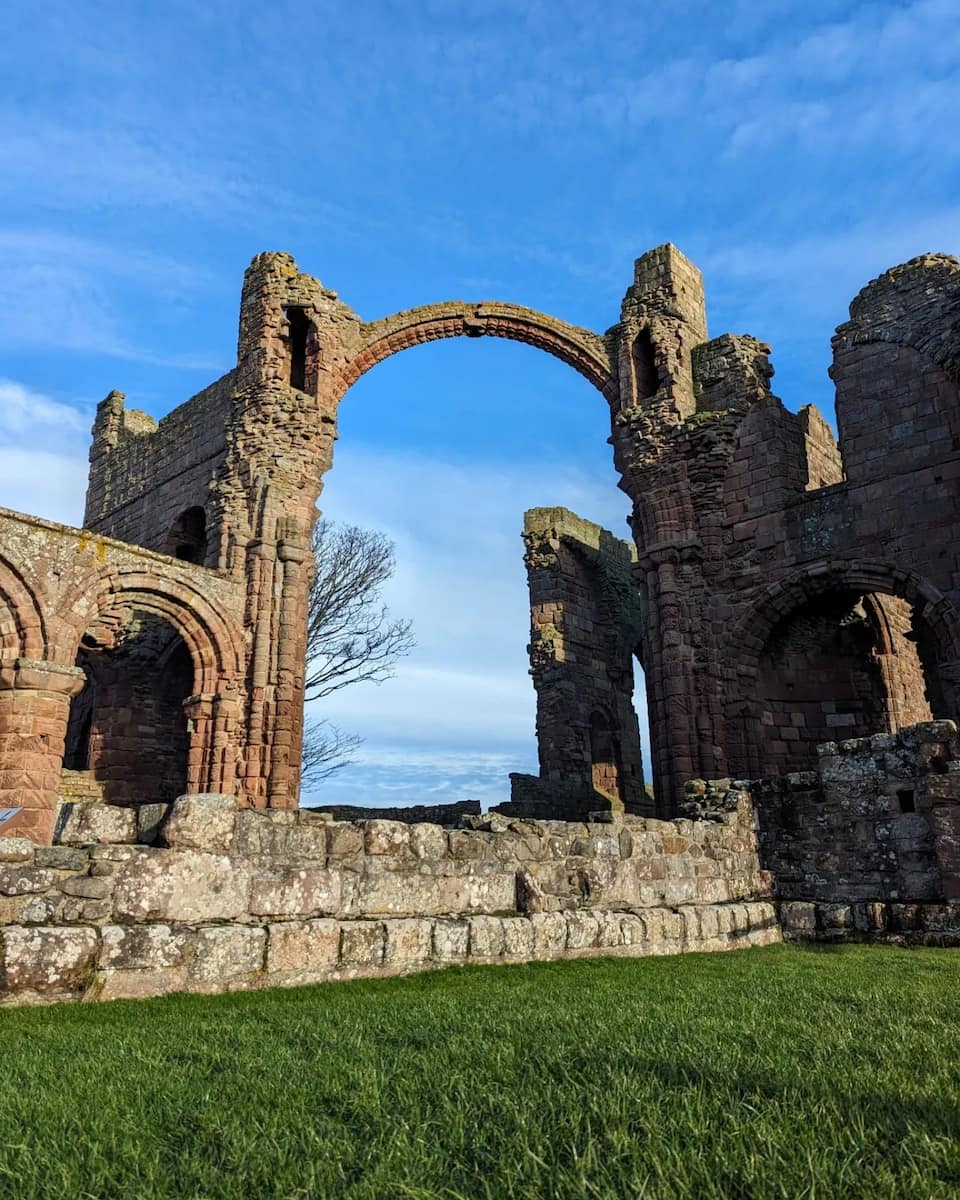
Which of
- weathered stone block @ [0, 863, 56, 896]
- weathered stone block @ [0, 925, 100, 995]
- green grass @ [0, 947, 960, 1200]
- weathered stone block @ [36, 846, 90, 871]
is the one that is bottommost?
green grass @ [0, 947, 960, 1200]

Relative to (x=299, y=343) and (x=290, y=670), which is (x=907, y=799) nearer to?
(x=290, y=670)

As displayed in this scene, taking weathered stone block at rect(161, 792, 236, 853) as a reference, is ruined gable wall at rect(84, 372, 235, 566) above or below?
above

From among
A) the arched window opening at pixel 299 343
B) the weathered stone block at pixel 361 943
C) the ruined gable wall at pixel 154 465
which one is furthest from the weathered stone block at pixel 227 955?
the arched window opening at pixel 299 343

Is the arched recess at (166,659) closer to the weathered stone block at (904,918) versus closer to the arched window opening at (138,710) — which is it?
the arched window opening at (138,710)

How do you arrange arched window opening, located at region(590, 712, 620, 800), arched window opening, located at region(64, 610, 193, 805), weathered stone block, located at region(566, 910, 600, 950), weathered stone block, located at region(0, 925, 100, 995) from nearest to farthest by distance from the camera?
1. weathered stone block, located at region(0, 925, 100, 995)
2. weathered stone block, located at region(566, 910, 600, 950)
3. arched window opening, located at region(64, 610, 193, 805)
4. arched window opening, located at region(590, 712, 620, 800)

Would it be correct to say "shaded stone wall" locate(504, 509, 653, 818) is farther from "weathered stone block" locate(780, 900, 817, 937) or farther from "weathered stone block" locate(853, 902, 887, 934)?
"weathered stone block" locate(853, 902, 887, 934)

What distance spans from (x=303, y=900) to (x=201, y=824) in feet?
2.70

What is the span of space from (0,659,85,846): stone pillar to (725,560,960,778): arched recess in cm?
1140

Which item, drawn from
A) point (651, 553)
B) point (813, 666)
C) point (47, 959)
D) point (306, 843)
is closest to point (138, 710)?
point (651, 553)

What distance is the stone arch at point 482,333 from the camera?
66.7ft

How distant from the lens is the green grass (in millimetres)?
2139

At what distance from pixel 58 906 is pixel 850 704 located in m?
15.1

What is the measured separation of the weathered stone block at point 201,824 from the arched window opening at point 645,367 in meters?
15.4

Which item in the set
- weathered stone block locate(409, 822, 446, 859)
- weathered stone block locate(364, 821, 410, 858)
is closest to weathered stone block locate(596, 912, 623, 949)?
weathered stone block locate(409, 822, 446, 859)
